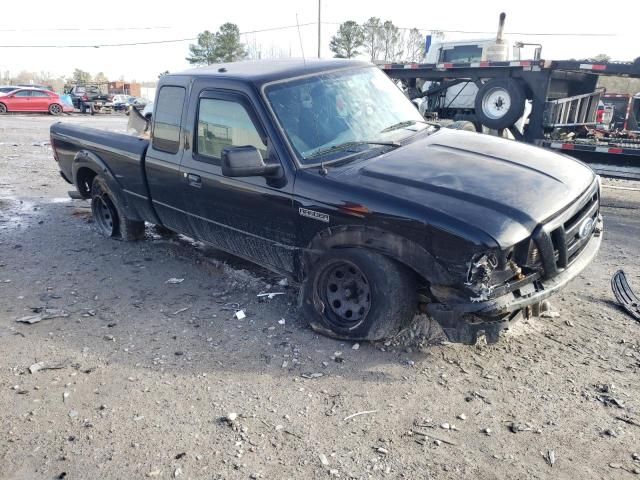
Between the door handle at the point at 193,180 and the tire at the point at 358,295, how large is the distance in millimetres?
1360

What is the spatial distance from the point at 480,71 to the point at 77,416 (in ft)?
27.0

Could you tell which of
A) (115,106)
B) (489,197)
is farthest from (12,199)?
(115,106)

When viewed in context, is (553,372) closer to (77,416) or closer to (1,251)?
(77,416)

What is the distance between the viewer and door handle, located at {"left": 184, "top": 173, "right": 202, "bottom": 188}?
4.47 metres

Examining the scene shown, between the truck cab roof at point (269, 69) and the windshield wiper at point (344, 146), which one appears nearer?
the windshield wiper at point (344, 146)

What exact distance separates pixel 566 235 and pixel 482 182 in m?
0.63

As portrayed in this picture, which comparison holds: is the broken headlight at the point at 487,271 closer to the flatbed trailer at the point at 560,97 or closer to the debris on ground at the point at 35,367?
the debris on ground at the point at 35,367

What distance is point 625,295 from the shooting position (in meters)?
4.50

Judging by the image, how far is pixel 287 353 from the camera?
3.73 metres

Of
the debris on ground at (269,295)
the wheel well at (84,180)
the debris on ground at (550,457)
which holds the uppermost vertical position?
the wheel well at (84,180)

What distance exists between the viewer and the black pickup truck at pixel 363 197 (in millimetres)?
3143

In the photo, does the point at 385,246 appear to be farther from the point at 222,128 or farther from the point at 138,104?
the point at 138,104

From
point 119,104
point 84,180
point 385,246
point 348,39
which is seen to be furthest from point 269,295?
point 348,39

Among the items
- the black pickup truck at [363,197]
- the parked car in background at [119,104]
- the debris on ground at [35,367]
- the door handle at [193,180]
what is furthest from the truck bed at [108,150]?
the parked car in background at [119,104]
